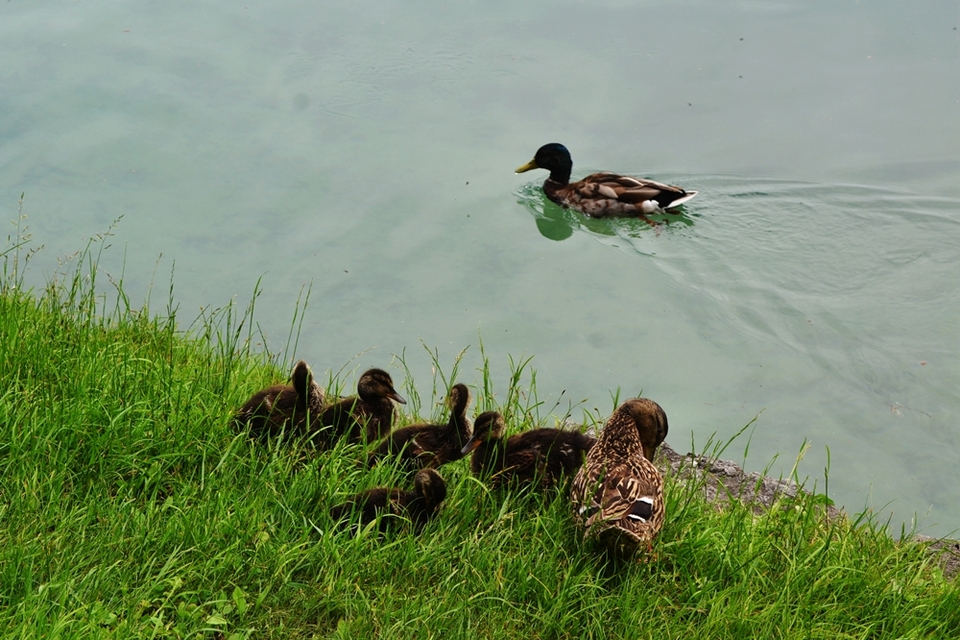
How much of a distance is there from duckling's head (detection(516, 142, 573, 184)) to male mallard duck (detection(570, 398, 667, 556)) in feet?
14.6

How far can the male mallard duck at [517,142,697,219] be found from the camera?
26.7ft

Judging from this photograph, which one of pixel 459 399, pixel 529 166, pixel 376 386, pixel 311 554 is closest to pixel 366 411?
pixel 376 386

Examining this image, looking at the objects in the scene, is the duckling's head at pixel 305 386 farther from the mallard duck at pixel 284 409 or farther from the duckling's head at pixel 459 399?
the duckling's head at pixel 459 399

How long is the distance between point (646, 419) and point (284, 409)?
5.06 feet

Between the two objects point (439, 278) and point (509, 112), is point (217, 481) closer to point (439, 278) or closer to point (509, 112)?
point (439, 278)

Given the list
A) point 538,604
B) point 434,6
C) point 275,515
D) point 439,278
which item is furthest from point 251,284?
point 434,6

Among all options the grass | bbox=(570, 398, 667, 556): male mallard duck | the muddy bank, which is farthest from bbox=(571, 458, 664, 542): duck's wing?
the muddy bank

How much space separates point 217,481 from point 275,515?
287 mm

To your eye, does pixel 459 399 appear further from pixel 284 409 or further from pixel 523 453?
pixel 284 409

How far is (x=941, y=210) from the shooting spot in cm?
809

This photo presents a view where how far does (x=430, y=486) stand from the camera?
3.85 m

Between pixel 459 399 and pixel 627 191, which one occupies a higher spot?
pixel 627 191

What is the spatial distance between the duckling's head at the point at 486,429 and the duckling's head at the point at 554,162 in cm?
456

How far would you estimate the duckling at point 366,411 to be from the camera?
15.0 ft
